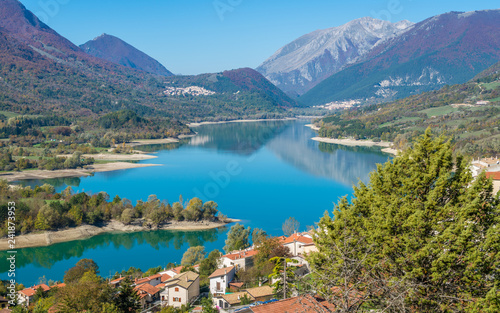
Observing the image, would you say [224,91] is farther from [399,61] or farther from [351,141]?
[351,141]

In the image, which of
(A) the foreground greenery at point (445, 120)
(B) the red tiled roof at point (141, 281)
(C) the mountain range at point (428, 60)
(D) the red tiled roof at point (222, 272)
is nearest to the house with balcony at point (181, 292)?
(D) the red tiled roof at point (222, 272)

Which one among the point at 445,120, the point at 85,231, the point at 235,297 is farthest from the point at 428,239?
the point at 445,120

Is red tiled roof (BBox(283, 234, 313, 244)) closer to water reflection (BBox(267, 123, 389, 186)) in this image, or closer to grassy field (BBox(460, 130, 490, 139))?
water reflection (BBox(267, 123, 389, 186))

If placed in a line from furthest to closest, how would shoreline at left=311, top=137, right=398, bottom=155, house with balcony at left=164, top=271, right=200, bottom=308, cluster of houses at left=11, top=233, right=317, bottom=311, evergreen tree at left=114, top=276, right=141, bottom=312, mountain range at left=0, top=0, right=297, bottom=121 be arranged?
1. mountain range at left=0, top=0, right=297, bottom=121
2. shoreline at left=311, top=137, right=398, bottom=155
3. house with balcony at left=164, top=271, right=200, bottom=308
4. cluster of houses at left=11, top=233, right=317, bottom=311
5. evergreen tree at left=114, top=276, right=141, bottom=312

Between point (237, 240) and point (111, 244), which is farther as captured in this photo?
point (111, 244)

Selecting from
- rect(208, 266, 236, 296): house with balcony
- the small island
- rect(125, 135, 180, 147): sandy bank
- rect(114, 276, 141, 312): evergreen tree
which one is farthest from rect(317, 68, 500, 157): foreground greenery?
rect(114, 276, 141, 312): evergreen tree

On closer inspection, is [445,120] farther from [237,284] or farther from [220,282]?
[220,282]
